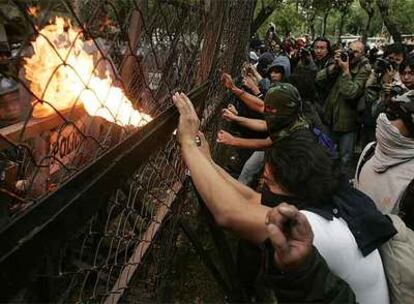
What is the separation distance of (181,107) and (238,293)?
163cm

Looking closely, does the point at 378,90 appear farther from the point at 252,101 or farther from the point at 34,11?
the point at 34,11

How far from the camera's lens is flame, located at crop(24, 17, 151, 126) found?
1.69 m

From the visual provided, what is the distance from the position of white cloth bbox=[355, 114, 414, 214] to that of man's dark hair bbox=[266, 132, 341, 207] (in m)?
0.78

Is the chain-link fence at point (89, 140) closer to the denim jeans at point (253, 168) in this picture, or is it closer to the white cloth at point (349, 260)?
the white cloth at point (349, 260)

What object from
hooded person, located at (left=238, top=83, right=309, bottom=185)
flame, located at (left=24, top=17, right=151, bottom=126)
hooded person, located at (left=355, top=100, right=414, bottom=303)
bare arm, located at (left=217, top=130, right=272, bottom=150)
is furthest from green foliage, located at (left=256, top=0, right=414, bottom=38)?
flame, located at (left=24, top=17, right=151, bottom=126)

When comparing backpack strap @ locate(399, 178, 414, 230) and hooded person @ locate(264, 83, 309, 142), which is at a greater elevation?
hooded person @ locate(264, 83, 309, 142)

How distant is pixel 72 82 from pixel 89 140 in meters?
0.31

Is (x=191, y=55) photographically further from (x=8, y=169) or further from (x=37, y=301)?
(x=37, y=301)

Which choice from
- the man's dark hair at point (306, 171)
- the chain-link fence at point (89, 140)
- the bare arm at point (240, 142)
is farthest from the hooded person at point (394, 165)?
the bare arm at point (240, 142)

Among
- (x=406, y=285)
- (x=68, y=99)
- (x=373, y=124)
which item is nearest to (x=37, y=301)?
(x=68, y=99)

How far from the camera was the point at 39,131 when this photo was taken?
2.21 m

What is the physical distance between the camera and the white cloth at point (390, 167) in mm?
2561

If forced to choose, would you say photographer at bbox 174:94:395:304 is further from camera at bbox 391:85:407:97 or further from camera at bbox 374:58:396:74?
camera at bbox 374:58:396:74

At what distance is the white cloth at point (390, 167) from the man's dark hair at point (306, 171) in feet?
2.57
